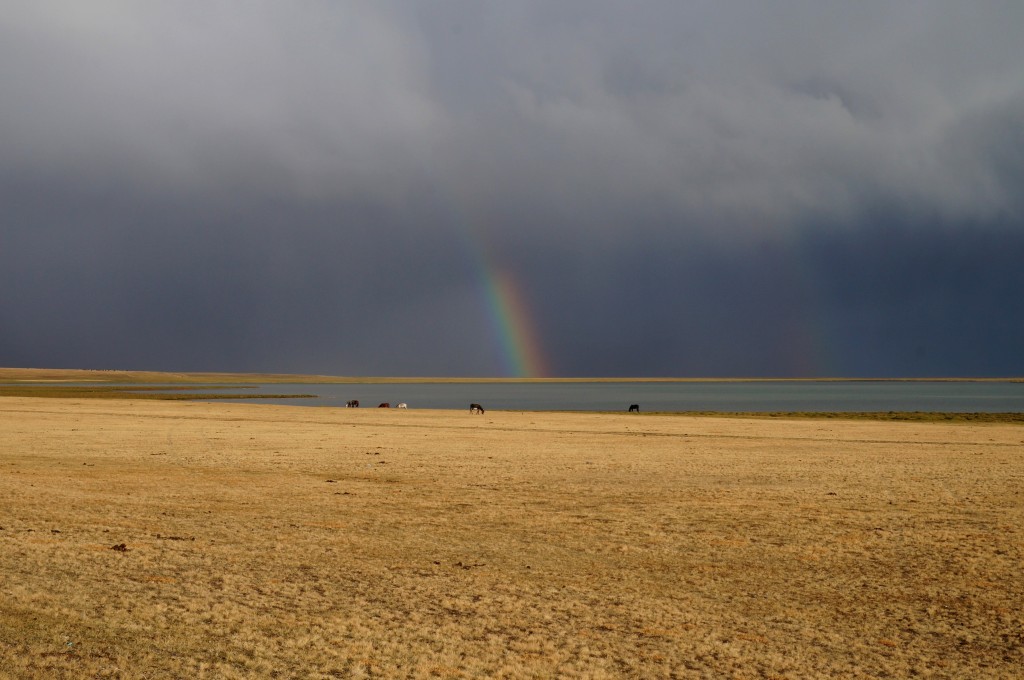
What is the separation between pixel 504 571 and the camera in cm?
1070

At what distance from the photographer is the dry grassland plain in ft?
24.5

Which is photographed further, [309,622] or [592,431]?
[592,431]

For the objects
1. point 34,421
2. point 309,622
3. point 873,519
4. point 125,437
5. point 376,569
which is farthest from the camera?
point 34,421

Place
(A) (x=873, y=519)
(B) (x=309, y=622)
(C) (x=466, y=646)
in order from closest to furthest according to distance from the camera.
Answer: (C) (x=466, y=646), (B) (x=309, y=622), (A) (x=873, y=519)

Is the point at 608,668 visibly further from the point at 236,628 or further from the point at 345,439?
the point at 345,439

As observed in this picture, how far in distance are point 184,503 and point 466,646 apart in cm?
982

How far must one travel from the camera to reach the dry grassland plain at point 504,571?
24.5ft

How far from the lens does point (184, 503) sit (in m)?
15.7

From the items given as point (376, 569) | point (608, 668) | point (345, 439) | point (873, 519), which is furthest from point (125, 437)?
point (608, 668)

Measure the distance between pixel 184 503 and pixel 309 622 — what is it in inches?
335

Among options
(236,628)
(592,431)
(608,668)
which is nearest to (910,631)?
(608,668)

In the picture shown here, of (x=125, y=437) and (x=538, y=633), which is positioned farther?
(x=125, y=437)

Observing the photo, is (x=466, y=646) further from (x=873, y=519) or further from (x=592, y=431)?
(x=592, y=431)

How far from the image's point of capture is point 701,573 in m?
10.8
